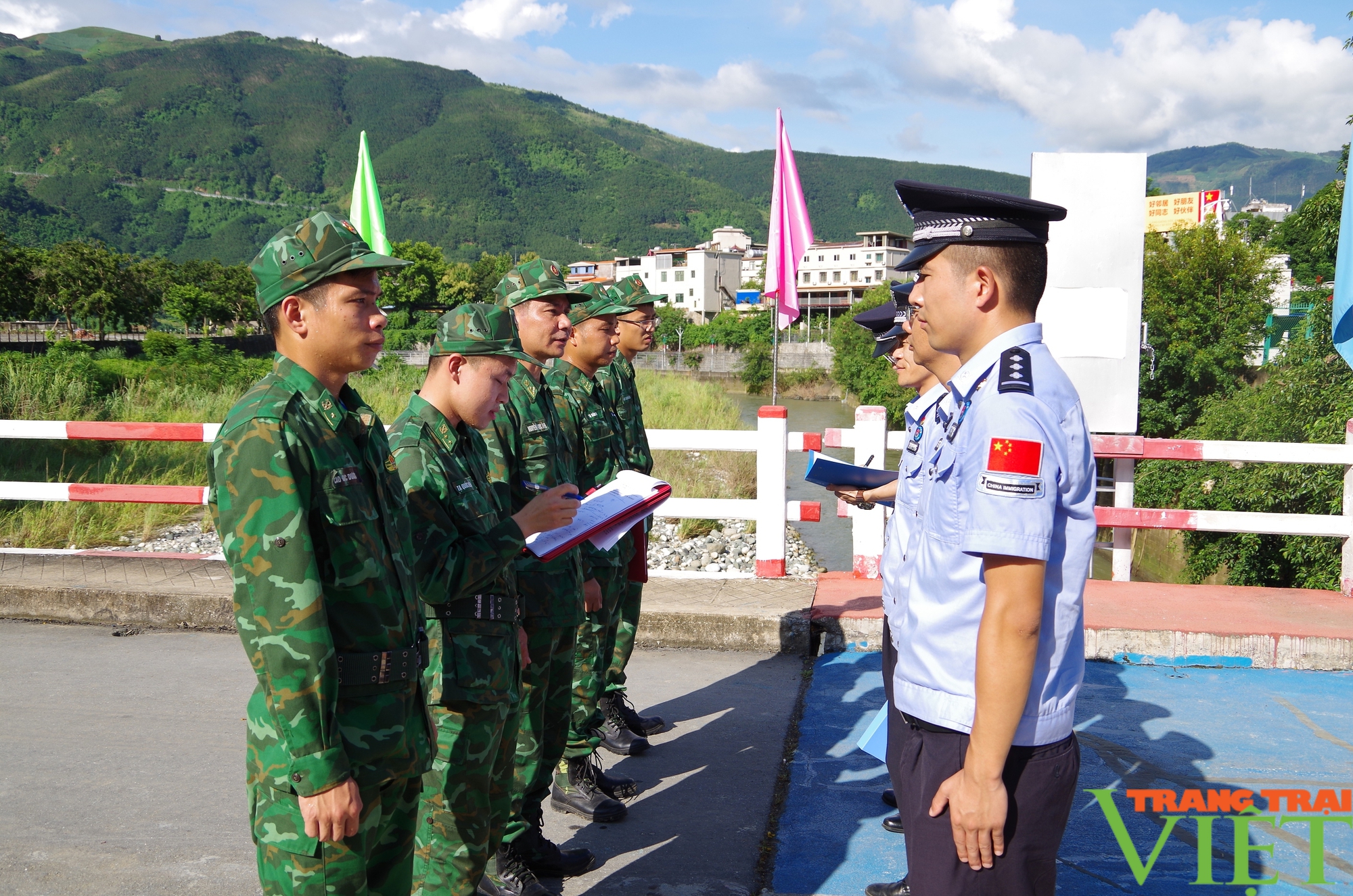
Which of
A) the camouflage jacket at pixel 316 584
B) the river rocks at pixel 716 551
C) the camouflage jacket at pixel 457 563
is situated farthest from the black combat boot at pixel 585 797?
the river rocks at pixel 716 551

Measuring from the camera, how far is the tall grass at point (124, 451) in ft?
32.0

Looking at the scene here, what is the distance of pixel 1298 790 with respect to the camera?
395 cm

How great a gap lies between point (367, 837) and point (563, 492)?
110 centimetres

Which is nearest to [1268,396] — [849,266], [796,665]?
[796,665]

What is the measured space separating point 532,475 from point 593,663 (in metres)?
1.10

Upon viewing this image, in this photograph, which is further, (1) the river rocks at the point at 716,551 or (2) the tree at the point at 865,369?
(2) the tree at the point at 865,369

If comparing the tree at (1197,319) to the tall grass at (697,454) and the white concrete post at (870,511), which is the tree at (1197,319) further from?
the white concrete post at (870,511)

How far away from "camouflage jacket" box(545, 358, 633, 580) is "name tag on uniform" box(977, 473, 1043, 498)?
8.23 feet

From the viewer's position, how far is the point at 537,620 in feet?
11.2

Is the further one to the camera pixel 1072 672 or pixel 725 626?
pixel 725 626

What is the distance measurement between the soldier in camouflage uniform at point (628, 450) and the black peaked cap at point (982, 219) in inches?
110

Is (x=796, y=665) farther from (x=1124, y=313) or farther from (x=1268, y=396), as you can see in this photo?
(x=1268, y=396)

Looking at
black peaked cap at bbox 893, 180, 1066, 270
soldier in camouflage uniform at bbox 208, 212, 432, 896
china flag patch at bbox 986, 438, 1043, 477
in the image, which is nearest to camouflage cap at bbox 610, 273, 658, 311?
soldier in camouflage uniform at bbox 208, 212, 432, 896

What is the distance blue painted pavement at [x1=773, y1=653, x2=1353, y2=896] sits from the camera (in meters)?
3.42
